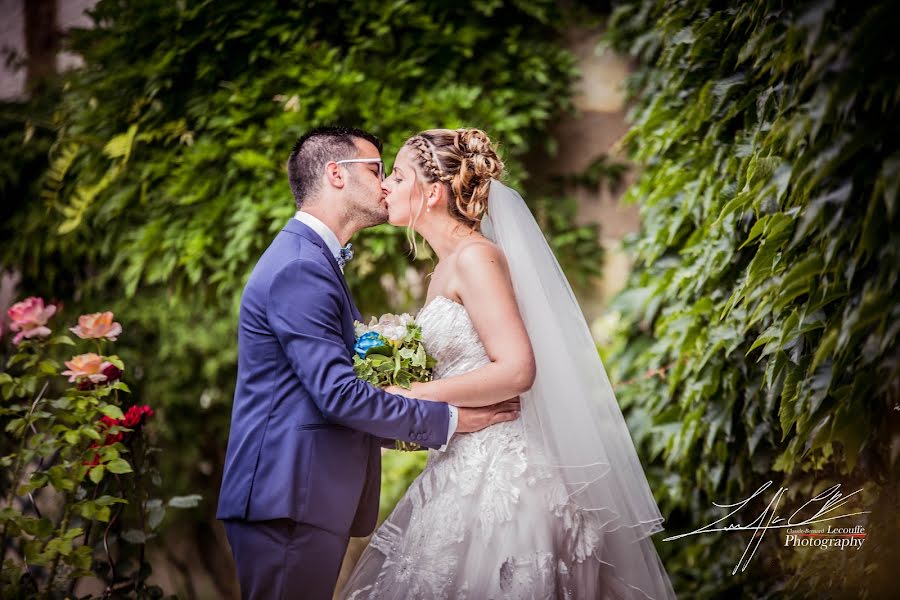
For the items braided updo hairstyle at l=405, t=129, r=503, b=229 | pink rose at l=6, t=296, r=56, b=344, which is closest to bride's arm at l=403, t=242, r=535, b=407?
braided updo hairstyle at l=405, t=129, r=503, b=229

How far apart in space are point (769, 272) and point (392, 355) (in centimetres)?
123

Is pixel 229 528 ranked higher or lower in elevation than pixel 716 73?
lower

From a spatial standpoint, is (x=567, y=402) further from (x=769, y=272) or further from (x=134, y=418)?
(x=134, y=418)

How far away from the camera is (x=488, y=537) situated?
2162 mm

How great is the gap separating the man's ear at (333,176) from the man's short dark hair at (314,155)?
22mm

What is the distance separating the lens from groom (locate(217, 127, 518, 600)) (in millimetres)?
2133

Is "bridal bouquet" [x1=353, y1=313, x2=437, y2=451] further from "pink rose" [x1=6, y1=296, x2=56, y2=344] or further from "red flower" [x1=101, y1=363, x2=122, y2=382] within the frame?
"pink rose" [x1=6, y1=296, x2=56, y2=344]

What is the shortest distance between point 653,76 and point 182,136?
267 cm

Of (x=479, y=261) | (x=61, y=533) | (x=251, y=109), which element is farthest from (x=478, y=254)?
(x=251, y=109)

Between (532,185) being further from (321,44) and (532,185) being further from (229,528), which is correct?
(229,528)

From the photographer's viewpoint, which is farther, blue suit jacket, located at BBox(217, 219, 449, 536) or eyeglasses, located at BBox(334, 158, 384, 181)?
eyeglasses, located at BBox(334, 158, 384, 181)

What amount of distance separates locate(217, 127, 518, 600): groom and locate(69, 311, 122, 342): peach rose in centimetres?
60

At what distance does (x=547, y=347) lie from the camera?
2396 millimetres

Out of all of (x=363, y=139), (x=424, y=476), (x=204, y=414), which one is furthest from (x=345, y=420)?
(x=204, y=414)
